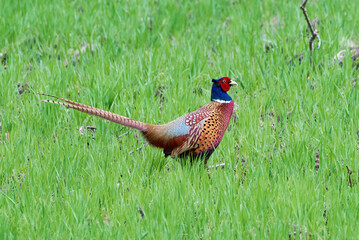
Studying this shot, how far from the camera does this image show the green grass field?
3.64m

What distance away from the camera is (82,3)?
8203 millimetres

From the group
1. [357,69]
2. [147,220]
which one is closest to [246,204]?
[147,220]

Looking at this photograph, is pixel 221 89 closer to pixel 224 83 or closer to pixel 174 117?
pixel 224 83

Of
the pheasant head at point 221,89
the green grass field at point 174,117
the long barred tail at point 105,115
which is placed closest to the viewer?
the green grass field at point 174,117

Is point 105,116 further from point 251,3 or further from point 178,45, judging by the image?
point 251,3

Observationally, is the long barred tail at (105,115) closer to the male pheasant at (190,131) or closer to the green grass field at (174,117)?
the male pheasant at (190,131)

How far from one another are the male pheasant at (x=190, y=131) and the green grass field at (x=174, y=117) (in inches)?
6.8

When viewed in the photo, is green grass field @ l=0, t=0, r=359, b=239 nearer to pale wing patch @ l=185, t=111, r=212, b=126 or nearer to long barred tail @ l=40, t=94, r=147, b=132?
long barred tail @ l=40, t=94, r=147, b=132

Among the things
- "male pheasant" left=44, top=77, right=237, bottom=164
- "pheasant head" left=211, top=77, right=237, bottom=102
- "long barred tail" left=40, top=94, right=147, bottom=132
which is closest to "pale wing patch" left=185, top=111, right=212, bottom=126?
"male pheasant" left=44, top=77, right=237, bottom=164

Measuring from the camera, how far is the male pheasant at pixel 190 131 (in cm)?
439

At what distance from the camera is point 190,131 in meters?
4.40

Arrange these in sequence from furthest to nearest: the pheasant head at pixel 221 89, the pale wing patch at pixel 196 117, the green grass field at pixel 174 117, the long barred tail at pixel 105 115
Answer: the pheasant head at pixel 221 89 → the pale wing patch at pixel 196 117 → the long barred tail at pixel 105 115 → the green grass field at pixel 174 117

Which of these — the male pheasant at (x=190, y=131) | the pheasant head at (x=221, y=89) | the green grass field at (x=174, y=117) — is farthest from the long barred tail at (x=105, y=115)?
the pheasant head at (x=221, y=89)

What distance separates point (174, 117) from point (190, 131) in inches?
34.5
